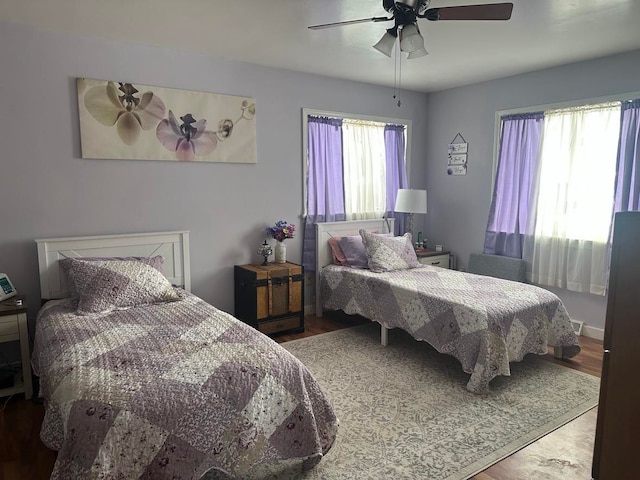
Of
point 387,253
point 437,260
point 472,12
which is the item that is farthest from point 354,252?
point 472,12

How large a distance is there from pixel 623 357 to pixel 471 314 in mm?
1656

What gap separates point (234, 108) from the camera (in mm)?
4125

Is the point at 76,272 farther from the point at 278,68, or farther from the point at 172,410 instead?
the point at 278,68

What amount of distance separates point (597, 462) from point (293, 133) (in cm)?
363

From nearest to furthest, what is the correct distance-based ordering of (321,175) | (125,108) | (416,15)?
(416,15), (125,108), (321,175)

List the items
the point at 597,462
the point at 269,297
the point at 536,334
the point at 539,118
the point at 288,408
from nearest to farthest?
the point at 597,462 → the point at 288,408 → the point at 536,334 → the point at 269,297 → the point at 539,118

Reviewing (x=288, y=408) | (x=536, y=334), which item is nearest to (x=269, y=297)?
(x=288, y=408)

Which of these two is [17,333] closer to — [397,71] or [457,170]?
[397,71]

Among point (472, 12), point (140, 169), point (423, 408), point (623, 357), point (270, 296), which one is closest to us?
point (623, 357)

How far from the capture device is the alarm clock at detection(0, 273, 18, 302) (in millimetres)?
3055

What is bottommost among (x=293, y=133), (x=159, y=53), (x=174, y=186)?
(x=174, y=186)

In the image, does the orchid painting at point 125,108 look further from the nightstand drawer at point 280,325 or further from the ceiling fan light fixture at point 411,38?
the ceiling fan light fixture at point 411,38

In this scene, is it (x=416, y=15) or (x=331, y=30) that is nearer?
(x=416, y=15)

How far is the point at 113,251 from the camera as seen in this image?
3.63 meters
